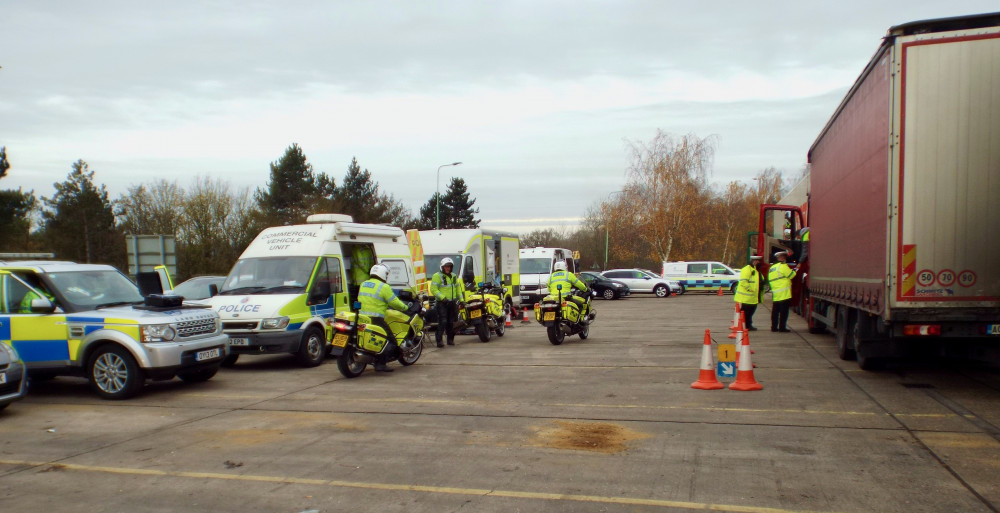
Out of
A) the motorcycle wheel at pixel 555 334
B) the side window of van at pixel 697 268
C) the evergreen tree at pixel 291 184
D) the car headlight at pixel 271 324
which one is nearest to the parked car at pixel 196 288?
the car headlight at pixel 271 324

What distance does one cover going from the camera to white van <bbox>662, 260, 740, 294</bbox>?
40.4 meters

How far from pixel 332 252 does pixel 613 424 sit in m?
7.28

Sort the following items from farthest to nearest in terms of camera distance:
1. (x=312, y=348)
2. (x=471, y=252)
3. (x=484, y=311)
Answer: (x=471, y=252), (x=484, y=311), (x=312, y=348)

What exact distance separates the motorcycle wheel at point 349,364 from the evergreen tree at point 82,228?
32.6m

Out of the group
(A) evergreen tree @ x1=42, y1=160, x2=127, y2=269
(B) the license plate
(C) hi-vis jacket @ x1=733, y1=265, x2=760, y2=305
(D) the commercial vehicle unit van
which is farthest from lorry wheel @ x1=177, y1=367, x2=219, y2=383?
(A) evergreen tree @ x1=42, y1=160, x2=127, y2=269

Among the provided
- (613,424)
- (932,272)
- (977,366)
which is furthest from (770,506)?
(977,366)

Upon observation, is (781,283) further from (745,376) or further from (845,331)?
(745,376)

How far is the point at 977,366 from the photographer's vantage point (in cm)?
1071

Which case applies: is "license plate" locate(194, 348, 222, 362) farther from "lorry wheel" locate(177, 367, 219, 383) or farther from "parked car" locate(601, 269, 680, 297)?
Result: "parked car" locate(601, 269, 680, 297)

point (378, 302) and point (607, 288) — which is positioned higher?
point (378, 302)

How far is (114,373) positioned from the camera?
9.21m

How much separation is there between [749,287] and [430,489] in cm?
1201

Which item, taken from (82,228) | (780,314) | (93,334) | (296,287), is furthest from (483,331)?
(82,228)

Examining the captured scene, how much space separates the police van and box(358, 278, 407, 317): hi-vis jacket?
2.51 feet
